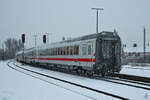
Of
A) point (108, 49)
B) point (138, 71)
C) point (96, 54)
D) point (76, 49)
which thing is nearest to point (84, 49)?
point (76, 49)

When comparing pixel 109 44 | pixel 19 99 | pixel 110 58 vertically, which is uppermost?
pixel 109 44

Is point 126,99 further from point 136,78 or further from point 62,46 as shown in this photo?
point 62,46

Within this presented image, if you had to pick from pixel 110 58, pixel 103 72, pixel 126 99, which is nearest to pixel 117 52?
pixel 110 58

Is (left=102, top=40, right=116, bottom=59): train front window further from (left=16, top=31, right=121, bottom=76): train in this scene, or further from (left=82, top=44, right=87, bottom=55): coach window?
(left=82, top=44, right=87, bottom=55): coach window

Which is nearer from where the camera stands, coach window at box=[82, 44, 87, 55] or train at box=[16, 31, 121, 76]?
train at box=[16, 31, 121, 76]

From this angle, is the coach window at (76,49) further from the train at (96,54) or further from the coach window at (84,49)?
the coach window at (84,49)

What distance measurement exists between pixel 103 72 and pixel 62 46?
21.4 ft

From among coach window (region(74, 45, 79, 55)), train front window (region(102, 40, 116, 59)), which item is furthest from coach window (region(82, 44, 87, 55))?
train front window (region(102, 40, 116, 59))

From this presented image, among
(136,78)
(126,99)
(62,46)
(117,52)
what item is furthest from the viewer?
(62,46)

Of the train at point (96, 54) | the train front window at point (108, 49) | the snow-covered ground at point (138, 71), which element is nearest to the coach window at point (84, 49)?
the train at point (96, 54)

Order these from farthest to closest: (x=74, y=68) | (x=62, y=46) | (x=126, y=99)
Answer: (x=62, y=46), (x=74, y=68), (x=126, y=99)

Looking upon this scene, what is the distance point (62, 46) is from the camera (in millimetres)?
19734

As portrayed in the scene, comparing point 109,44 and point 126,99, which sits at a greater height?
point 109,44

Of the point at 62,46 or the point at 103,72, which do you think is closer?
the point at 103,72
